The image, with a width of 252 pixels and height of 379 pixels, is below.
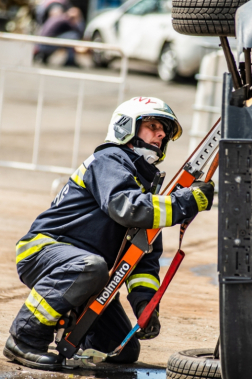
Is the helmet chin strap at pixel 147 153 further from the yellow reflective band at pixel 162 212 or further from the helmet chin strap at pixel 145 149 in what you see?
the yellow reflective band at pixel 162 212

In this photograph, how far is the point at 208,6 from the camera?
10.6 feet

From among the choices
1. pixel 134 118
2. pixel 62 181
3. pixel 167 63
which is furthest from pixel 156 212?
pixel 167 63

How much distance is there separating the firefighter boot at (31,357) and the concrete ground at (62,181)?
5cm

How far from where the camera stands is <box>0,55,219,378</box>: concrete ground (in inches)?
159

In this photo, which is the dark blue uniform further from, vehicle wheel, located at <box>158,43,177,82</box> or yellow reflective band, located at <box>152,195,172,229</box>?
vehicle wheel, located at <box>158,43,177,82</box>

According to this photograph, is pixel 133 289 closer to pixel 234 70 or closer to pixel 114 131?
pixel 114 131

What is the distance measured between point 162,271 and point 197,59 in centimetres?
1138

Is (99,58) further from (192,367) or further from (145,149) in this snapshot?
(192,367)

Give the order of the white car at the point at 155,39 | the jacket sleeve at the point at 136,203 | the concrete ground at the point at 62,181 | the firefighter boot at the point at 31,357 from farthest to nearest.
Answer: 1. the white car at the point at 155,39
2. the concrete ground at the point at 62,181
3. the firefighter boot at the point at 31,357
4. the jacket sleeve at the point at 136,203

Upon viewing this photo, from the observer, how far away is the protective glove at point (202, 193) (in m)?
3.33

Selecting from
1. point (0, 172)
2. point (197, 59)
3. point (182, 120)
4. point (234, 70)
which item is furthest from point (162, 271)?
point (197, 59)

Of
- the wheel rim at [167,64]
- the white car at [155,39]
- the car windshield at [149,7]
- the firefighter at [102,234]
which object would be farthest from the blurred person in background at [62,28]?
the firefighter at [102,234]

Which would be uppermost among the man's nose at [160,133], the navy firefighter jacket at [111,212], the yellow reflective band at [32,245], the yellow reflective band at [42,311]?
the man's nose at [160,133]

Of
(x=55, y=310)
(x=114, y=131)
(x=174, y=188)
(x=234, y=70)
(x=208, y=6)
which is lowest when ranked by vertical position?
(x=55, y=310)
